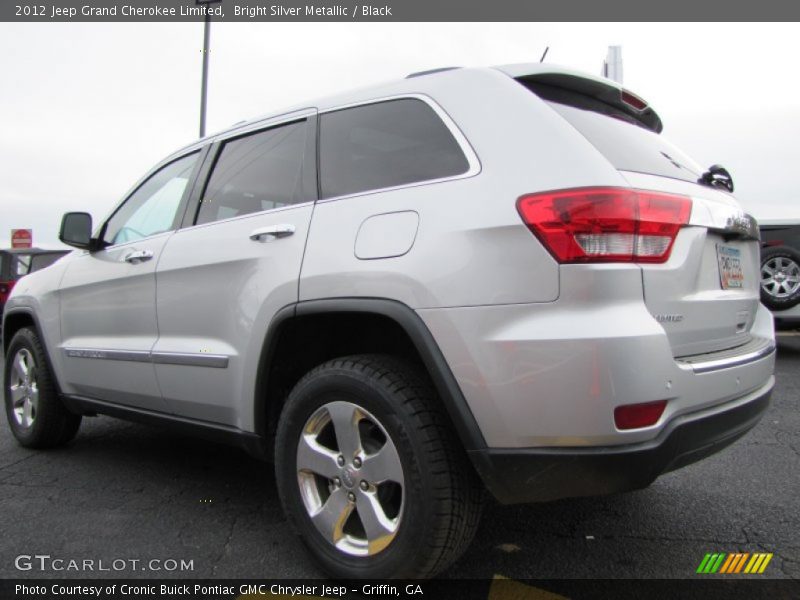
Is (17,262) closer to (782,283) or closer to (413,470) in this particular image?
(413,470)

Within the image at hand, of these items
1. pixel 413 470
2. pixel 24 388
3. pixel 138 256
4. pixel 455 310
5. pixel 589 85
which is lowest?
pixel 24 388

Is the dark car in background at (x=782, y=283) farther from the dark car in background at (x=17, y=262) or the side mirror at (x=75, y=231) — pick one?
the dark car in background at (x=17, y=262)

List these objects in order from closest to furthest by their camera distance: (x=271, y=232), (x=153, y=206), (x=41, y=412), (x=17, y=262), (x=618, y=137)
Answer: (x=618, y=137), (x=271, y=232), (x=153, y=206), (x=41, y=412), (x=17, y=262)

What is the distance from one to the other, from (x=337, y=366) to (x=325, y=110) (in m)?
1.15

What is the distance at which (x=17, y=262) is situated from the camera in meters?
11.0

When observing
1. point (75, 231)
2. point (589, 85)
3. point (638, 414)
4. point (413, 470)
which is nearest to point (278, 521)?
point (413, 470)

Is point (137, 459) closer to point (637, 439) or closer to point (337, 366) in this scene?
point (337, 366)

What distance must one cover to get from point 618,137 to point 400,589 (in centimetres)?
172

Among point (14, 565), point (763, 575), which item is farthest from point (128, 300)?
point (763, 575)

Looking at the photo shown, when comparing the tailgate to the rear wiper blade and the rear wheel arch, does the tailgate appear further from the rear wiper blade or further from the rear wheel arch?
the rear wheel arch

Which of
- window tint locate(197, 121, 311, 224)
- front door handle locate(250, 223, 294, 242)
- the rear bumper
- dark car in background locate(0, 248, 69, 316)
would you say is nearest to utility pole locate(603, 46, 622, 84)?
window tint locate(197, 121, 311, 224)

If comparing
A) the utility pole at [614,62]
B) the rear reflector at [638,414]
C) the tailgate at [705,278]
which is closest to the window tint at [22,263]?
the utility pole at [614,62]

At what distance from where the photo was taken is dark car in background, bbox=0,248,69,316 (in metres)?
10.7

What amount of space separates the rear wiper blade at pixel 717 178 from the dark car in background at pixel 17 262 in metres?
10.6
